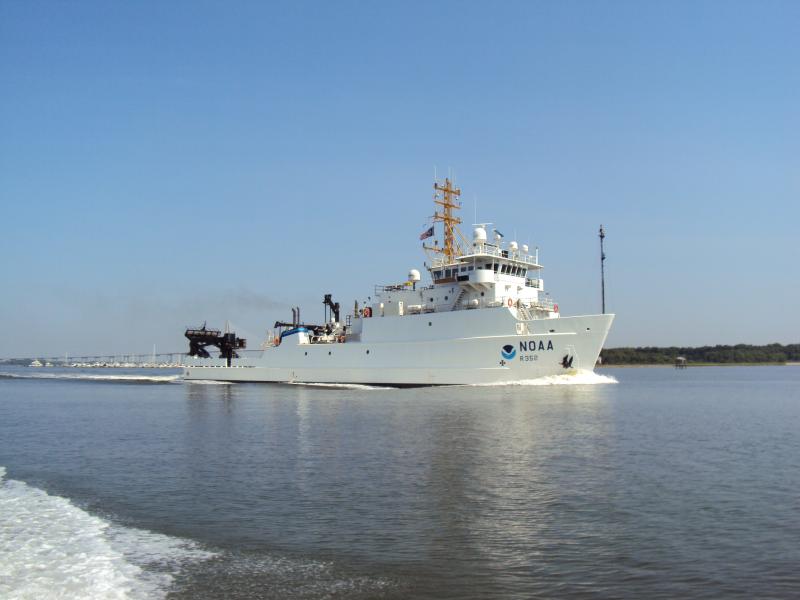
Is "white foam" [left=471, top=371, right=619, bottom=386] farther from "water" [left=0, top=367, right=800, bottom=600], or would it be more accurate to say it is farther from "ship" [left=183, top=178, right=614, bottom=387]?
"water" [left=0, top=367, right=800, bottom=600]

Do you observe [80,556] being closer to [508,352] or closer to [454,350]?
[508,352]

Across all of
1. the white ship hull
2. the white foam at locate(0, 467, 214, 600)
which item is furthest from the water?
the white ship hull

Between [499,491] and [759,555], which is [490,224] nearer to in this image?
[499,491]

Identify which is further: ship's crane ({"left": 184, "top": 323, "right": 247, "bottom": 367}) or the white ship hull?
ship's crane ({"left": 184, "top": 323, "right": 247, "bottom": 367})

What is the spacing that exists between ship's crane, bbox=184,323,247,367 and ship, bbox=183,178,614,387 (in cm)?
620

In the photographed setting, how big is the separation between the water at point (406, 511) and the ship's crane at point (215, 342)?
2975cm

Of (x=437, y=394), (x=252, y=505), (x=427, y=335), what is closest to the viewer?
(x=252, y=505)

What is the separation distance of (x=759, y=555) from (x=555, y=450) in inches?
273

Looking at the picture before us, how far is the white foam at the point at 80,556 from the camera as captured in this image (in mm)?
6399

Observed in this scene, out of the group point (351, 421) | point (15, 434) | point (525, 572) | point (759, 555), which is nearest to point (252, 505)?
point (525, 572)

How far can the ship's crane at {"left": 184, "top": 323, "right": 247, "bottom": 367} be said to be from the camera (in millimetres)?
48688

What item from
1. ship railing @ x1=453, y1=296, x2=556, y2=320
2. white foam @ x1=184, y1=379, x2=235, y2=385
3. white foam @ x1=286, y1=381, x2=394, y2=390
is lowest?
white foam @ x1=184, y1=379, x2=235, y2=385

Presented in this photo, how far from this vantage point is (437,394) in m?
29.7

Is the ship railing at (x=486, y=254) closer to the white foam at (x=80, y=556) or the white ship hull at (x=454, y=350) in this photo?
the white ship hull at (x=454, y=350)
